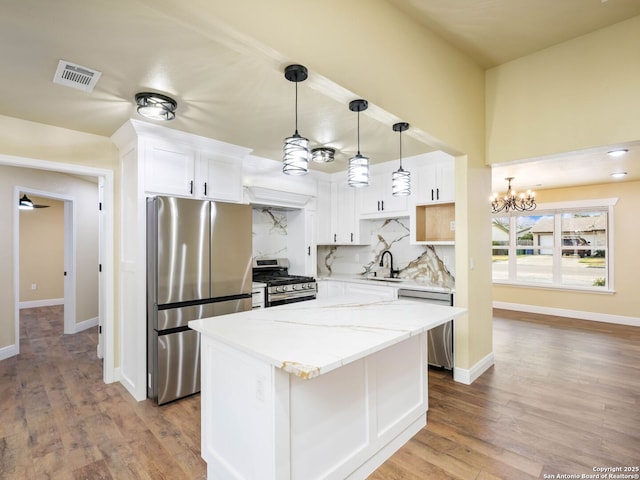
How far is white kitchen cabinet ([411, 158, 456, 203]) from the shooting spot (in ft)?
12.1

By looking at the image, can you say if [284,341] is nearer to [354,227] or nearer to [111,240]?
[111,240]

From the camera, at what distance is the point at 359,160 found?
7.78 feet

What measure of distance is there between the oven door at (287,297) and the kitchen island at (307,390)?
1.56 meters

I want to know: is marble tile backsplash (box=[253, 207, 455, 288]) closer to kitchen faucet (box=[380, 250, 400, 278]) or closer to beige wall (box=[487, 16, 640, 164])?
kitchen faucet (box=[380, 250, 400, 278])

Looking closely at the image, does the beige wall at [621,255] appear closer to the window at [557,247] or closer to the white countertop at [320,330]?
the window at [557,247]

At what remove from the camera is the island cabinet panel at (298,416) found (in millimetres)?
1505

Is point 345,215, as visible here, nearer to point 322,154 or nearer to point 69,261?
point 322,154

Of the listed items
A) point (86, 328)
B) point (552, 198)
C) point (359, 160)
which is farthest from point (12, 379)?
point (552, 198)

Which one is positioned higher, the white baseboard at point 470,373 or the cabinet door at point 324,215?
the cabinet door at point 324,215

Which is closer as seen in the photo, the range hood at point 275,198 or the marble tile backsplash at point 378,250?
the range hood at point 275,198

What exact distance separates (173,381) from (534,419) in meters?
2.93

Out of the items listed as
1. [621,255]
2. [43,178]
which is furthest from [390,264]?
[43,178]

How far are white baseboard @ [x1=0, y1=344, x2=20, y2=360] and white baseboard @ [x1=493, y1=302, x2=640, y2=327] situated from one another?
8.05 m

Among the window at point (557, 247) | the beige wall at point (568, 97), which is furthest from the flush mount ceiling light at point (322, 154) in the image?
the window at point (557, 247)
